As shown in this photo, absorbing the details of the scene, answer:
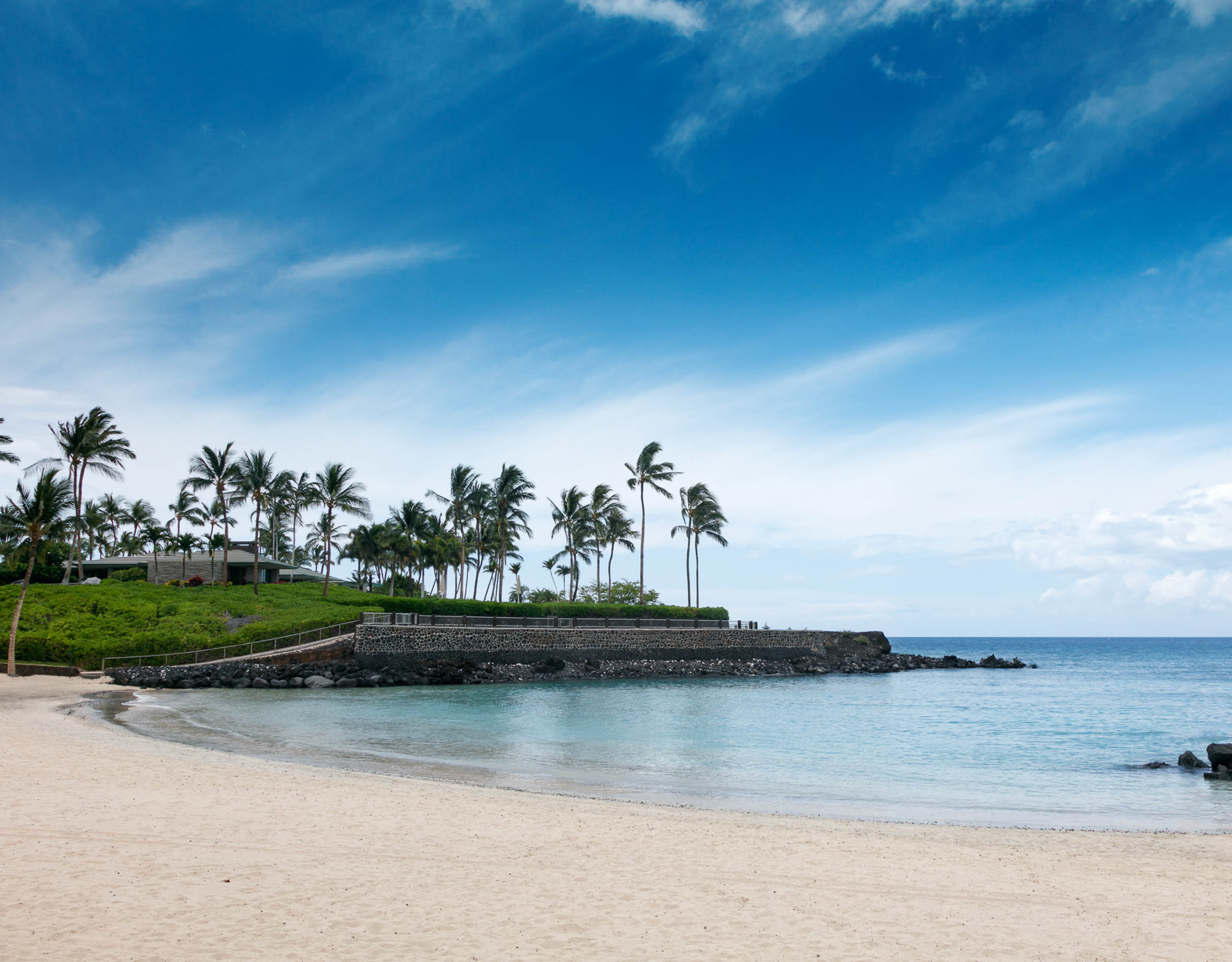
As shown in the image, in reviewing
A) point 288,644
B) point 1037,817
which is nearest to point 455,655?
point 288,644

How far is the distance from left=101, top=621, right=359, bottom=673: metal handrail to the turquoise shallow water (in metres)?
6.87

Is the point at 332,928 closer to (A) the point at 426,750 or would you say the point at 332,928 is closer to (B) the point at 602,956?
(B) the point at 602,956

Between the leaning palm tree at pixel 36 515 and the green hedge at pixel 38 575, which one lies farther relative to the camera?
the green hedge at pixel 38 575

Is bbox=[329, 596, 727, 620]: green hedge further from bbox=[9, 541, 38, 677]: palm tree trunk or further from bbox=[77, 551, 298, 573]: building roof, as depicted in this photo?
bbox=[9, 541, 38, 677]: palm tree trunk

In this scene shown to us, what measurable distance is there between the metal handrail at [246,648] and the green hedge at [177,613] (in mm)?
377

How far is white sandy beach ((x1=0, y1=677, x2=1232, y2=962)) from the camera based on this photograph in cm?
650

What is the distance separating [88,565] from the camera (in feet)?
229

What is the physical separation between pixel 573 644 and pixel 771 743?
32.5 meters

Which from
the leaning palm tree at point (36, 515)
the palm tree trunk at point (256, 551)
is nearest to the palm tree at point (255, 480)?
the palm tree trunk at point (256, 551)

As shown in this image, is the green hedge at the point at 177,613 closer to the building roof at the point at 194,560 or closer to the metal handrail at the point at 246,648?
the metal handrail at the point at 246,648

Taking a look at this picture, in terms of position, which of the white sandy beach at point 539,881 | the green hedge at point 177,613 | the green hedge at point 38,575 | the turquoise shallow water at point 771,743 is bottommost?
the turquoise shallow water at point 771,743

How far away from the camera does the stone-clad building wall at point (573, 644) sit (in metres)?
46.1

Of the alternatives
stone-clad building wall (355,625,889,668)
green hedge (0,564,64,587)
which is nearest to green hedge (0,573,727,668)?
stone-clad building wall (355,625,889,668)

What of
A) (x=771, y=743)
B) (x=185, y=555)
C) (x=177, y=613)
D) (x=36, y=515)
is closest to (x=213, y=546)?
(x=185, y=555)
